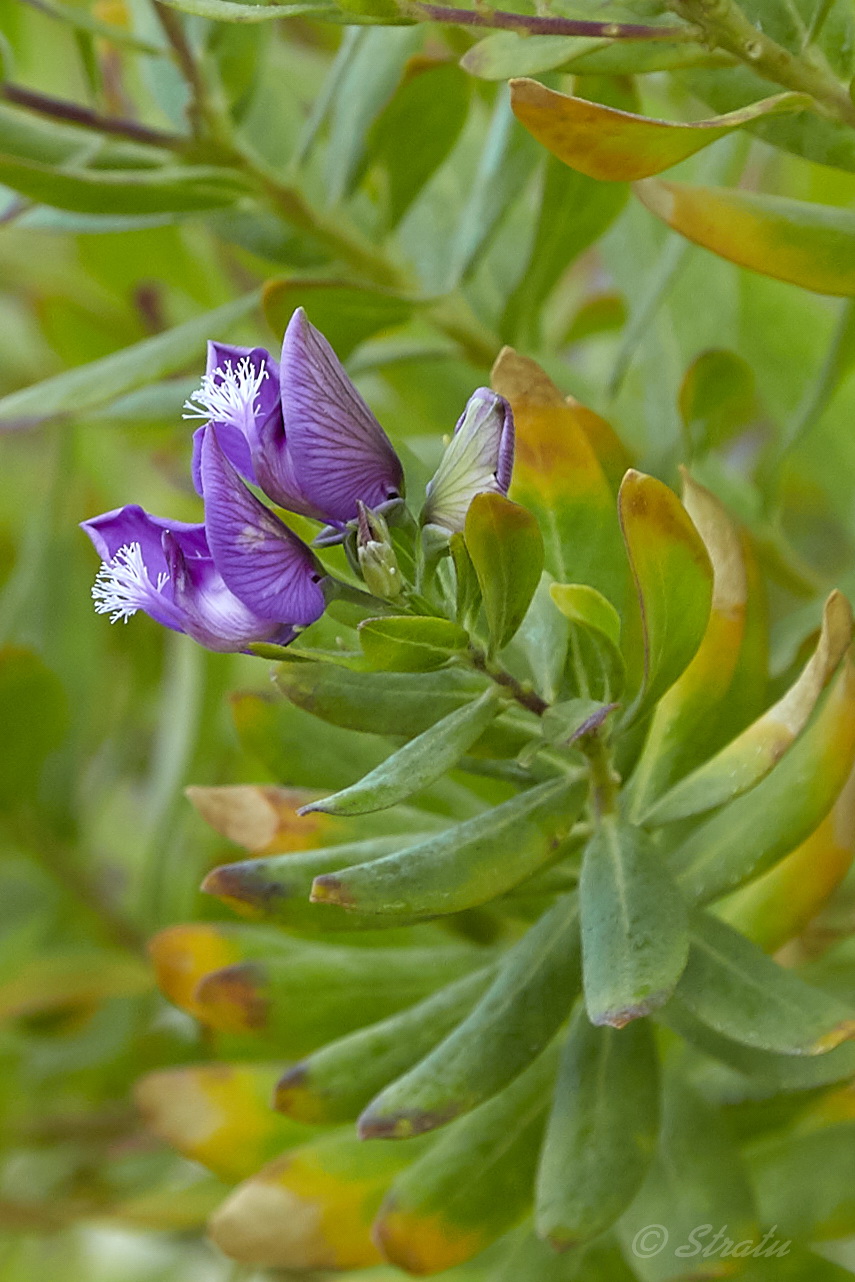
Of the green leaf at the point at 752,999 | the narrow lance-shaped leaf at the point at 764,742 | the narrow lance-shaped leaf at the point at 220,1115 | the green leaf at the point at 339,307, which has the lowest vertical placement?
the narrow lance-shaped leaf at the point at 220,1115

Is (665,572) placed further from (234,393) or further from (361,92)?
(361,92)

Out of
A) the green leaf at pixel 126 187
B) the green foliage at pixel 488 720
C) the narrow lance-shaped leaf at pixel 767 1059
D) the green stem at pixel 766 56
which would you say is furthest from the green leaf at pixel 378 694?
the green leaf at pixel 126 187

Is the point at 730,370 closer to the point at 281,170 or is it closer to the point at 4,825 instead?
the point at 281,170

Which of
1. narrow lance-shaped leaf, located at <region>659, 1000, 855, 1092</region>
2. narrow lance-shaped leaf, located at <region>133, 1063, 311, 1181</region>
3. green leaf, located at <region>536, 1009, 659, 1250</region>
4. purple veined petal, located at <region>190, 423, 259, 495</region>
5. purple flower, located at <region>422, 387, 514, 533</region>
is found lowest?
narrow lance-shaped leaf, located at <region>133, 1063, 311, 1181</region>

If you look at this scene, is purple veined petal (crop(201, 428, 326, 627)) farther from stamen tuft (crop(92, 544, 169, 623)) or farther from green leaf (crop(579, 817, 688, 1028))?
green leaf (crop(579, 817, 688, 1028))

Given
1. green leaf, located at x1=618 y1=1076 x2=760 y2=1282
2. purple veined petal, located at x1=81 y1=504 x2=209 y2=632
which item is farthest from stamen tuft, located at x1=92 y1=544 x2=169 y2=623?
green leaf, located at x1=618 y1=1076 x2=760 y2=1282

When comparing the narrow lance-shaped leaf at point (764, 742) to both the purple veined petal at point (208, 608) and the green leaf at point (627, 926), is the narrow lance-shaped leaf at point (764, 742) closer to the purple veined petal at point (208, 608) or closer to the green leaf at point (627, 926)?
the green leaf at point (627, 926)
